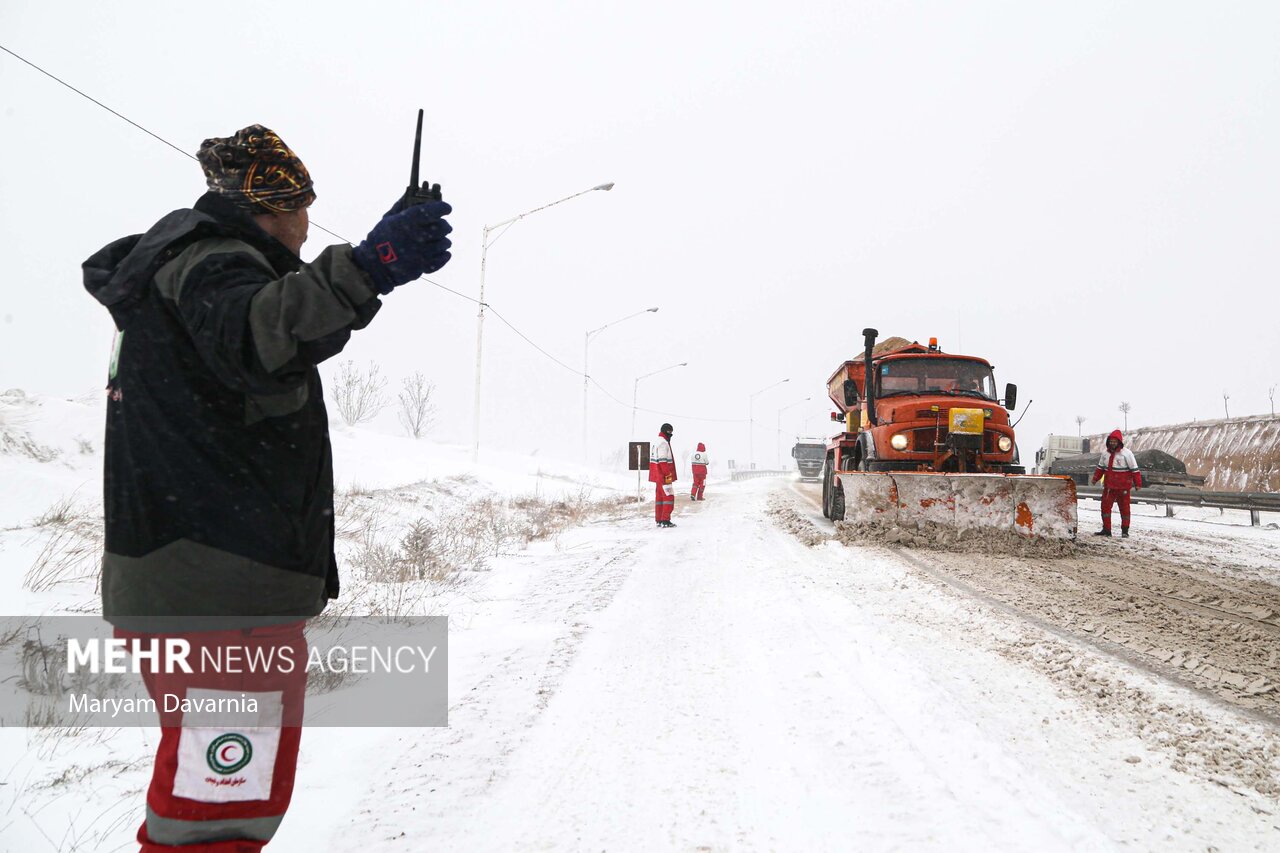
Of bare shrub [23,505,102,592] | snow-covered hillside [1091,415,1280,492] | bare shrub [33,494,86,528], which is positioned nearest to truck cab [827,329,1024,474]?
bare shrub [23,505,102,592]

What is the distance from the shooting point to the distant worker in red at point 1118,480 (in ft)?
35.1

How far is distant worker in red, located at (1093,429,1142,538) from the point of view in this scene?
10.7 m

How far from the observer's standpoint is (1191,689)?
347 centimetres

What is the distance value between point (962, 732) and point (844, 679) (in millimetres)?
741

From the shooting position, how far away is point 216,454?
54.4 inches

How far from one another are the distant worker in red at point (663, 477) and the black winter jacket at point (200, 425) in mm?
10166

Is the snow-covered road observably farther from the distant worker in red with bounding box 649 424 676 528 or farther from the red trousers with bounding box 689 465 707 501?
the red trousers with bounding box 689 465 707 501

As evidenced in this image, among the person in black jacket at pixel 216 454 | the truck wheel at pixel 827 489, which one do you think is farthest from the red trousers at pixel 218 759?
the truck wheel at pixel 827 489

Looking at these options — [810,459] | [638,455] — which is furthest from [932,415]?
[810,459]

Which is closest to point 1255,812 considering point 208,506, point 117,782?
point 208,506

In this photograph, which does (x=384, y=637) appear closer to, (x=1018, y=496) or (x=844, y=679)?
(x=844, y=679)

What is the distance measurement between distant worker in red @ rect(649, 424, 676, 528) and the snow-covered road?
275 inches

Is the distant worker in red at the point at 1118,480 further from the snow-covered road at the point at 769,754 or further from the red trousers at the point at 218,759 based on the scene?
the red trousers at the point at 218,759

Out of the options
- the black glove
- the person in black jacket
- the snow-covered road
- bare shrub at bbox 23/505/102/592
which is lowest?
the snow-covered road
